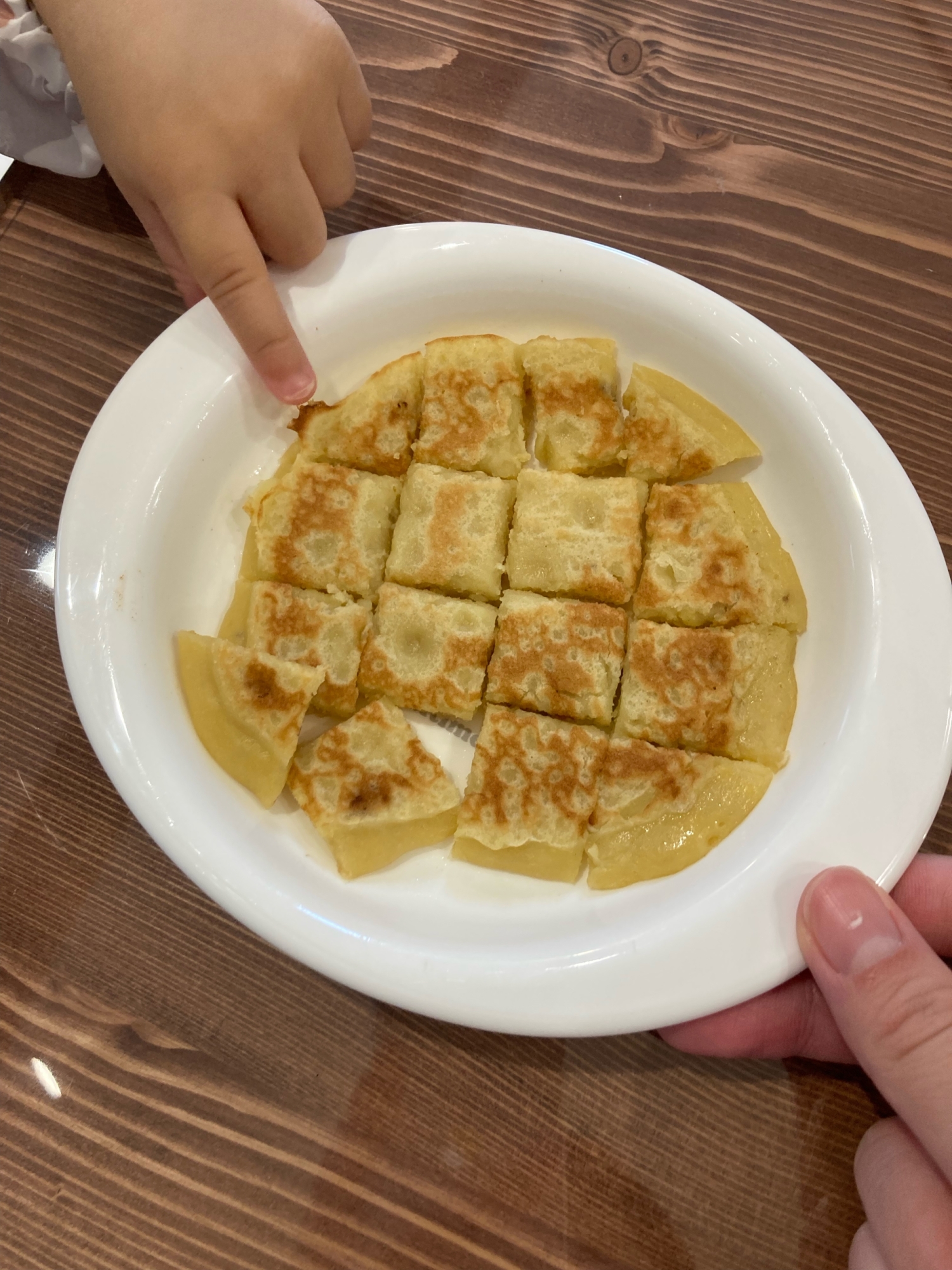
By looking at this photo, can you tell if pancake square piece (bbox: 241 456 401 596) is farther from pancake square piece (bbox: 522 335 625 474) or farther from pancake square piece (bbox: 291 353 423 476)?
pancake square piece (bbox: 522 335 625 474)

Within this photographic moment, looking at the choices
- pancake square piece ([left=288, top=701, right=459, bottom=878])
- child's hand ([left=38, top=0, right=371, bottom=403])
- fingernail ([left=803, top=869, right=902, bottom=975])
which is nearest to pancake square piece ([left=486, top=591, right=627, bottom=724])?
pancake square piece ([left=288, top=701, right=459, bottom=878])

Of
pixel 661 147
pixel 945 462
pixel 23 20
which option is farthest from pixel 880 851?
pixel 23 20

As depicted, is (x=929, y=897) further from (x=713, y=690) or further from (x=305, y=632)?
(x=305, y=632)

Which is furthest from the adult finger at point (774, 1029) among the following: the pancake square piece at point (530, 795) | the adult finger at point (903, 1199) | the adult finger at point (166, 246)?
the adult finger at point (166, 246)

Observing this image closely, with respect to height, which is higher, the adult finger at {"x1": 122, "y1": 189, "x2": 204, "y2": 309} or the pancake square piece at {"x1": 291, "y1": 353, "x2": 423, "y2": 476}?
the adult finger at {"x1": 122, "y1": 189, "x2": 204, "y2": 309}

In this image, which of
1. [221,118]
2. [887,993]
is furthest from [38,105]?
[887,993]

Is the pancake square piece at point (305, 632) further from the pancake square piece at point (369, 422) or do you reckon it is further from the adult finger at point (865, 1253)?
the adult finger at point (865, 1253)

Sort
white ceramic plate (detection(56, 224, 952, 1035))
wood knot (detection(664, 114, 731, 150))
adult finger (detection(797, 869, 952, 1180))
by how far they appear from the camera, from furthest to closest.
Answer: wood knot (detection(664, 114, 731, 150)) < white ceramic plate (detection(56, 224, 952, 1035)) < adult finger (detection(797, 869, 952, 1180))
